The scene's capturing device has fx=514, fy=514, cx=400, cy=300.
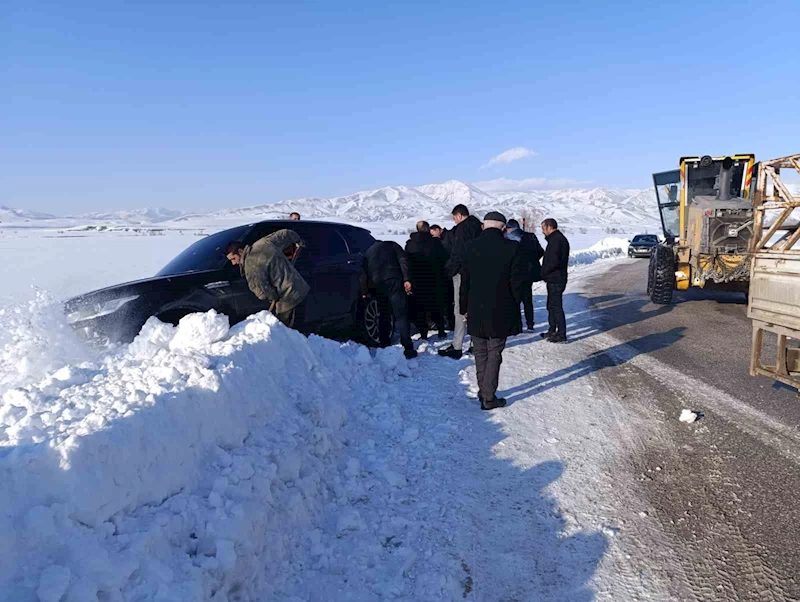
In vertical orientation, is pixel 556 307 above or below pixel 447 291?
below

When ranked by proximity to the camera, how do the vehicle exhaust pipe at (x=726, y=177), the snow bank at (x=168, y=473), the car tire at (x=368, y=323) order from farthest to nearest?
1. the vehicle exhaust pipe at (x=726, y=177)
2. the car tire at (x=368, y=323)
3. the snow bank at (x=168, y=473)

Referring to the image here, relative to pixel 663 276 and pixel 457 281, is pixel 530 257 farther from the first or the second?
pixel 663 276

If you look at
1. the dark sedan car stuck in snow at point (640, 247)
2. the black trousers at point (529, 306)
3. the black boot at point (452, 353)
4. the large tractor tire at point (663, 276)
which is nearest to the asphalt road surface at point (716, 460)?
the black trousers at point (529, 306)

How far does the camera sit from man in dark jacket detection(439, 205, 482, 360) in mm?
6559

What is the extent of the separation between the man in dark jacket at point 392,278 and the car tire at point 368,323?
1.64 ft

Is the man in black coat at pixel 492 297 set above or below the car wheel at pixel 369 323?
above

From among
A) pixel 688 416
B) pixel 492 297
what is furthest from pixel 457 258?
pixel 688 416

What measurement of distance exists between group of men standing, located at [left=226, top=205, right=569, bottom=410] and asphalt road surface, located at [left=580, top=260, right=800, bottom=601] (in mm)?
1433

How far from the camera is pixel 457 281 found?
7066 millimetres

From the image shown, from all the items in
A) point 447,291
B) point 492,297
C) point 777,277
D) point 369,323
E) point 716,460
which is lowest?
point 716,460

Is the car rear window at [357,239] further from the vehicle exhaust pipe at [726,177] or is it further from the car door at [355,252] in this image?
the vehicle exhaust pipe at [726,177]

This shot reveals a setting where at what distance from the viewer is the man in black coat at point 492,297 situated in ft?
16.2

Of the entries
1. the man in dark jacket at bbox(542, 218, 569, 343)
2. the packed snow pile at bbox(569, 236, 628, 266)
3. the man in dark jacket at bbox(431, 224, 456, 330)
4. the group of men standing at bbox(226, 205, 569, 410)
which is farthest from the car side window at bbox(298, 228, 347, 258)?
the packed snow pile at bbox(569, 236, 628, 266)

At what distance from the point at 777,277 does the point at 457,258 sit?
3.22 metres
